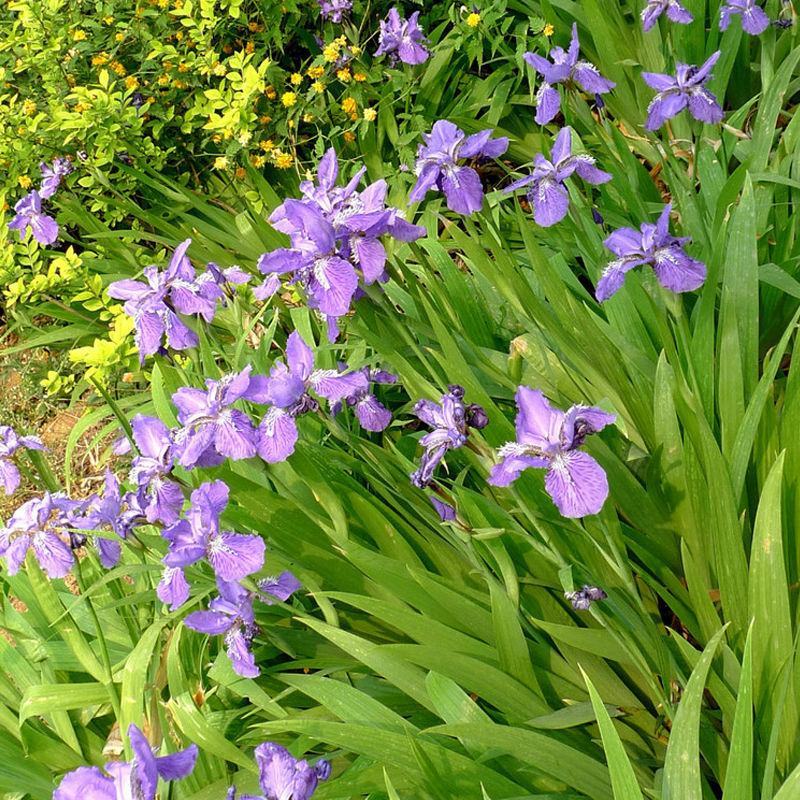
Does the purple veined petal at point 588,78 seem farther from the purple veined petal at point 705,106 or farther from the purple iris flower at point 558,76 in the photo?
the purple veined petal at point 705,106

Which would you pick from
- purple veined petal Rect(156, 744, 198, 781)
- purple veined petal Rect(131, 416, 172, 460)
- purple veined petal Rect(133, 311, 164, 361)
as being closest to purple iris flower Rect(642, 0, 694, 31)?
purple veined petal Rect(133, 311, 164, 361)

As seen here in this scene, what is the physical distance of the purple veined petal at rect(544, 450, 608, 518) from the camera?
1.23 meters

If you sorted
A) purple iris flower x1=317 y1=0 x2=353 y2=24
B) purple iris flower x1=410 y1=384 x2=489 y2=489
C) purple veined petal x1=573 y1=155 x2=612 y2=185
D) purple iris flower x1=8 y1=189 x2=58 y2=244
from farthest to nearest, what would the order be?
purple iris flower x1=317 y1=0 x2=353 y2=24, purple iris flower x1=8 y1=189 x2=58 y2=244, purple veined petal x1=573 y1=155 x2=612 y2=185, purple iris flower x1=410 y1=384 x2=489 y2=489

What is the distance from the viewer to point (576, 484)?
1259mm

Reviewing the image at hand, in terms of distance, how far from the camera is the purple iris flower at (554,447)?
4.14ft

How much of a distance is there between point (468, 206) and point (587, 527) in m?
0.67

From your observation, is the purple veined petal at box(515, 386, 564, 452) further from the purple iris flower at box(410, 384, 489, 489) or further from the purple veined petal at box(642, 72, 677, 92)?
the purple veined petal at box(642, 72, 677, 92)

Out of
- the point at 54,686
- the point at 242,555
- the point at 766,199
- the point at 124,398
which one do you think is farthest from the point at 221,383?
the point at 124,398

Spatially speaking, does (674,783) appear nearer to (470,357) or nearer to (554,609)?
(554,609)

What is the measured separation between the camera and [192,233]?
3641mm

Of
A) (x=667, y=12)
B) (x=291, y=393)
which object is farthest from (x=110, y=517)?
(x=667, y=12)

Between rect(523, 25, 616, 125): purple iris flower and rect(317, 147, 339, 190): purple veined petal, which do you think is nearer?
rect(317, 147, 339, 190): purple veined petal

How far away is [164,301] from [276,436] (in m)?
0.49

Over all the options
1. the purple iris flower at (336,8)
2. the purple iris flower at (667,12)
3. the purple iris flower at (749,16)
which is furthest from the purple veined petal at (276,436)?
the purple iris flower at (336,8)
